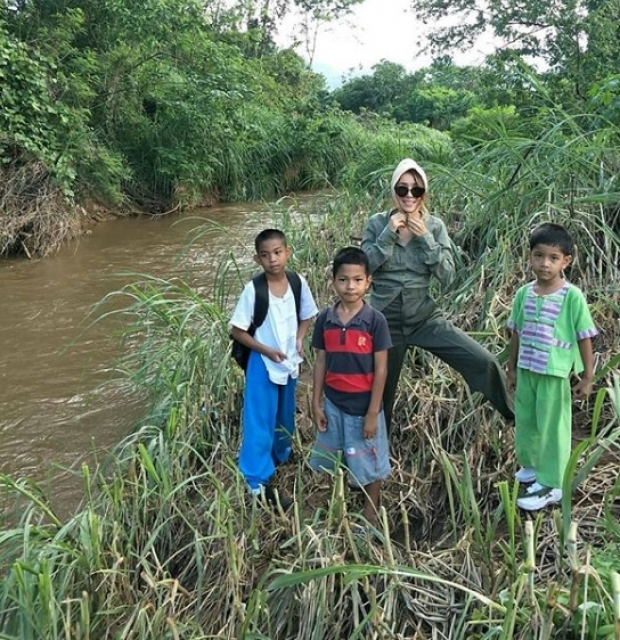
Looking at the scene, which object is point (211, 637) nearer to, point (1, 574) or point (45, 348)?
point (1, 574)

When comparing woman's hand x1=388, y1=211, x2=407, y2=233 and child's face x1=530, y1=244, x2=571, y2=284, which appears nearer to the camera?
child's face x1=530, y1=244, x2=571, y2=284

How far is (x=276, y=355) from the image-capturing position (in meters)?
2.69

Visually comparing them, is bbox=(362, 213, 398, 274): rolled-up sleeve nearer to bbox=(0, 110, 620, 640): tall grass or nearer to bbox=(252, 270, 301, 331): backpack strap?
bbox=(252, 270, 301, 331): backpack strap

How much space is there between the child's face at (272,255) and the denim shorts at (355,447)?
0.62m

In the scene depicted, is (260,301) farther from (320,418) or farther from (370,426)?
(370,426)

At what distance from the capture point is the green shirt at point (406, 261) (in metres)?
2.57

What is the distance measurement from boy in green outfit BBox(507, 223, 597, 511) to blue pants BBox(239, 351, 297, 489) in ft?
3.47

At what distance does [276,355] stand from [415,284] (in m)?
0.67

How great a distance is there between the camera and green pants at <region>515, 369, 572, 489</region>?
2.24 metres

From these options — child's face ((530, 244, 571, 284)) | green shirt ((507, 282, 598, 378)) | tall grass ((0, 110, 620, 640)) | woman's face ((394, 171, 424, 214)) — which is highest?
woman's face ((394, 171, 424, 214))

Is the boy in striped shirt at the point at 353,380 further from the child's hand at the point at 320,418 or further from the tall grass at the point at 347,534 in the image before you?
the tall grass at the point at 347,534

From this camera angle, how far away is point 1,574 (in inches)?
93.1

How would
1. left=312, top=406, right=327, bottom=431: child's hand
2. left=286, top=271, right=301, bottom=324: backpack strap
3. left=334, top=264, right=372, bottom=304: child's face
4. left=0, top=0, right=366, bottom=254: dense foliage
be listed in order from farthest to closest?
left=0, top=0, right=366, bottom=254: dense foliage < left=286, top=271, right=301, bottom=324: backpack strap < left=312, top=406, right=327, bottom=431: child's hand < left=334, top=264, right=372, bottom=304: child's face

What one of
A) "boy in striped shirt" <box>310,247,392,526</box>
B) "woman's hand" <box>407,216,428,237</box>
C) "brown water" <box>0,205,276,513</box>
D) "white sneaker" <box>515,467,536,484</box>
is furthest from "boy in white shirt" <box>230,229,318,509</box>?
"white sneaker" <box>515,467,536,484</box>
